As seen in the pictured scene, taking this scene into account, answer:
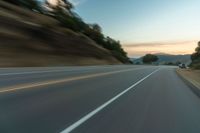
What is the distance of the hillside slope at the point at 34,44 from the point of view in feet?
200

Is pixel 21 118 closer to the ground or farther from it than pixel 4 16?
closer to the ground

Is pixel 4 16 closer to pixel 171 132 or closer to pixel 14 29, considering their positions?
pixel 14 29

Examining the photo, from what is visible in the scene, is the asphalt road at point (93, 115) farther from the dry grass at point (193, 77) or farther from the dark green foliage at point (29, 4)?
the dark green foliage at point (29, 4)

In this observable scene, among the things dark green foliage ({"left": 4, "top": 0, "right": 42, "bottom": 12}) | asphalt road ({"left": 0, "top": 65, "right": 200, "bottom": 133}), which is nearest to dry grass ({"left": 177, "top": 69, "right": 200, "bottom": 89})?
asphalt road ({"left": 0, "top": 65, "right": 200, "bottom": 133})

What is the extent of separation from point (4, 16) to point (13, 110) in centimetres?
6541

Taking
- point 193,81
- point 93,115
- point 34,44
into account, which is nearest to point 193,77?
point 193,81

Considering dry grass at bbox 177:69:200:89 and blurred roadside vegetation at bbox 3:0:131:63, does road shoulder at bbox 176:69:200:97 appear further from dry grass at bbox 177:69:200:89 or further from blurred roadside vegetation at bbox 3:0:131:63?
blurred roadside vegetation at bbox 3:0:131:63

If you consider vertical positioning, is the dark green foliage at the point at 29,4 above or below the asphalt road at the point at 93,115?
above

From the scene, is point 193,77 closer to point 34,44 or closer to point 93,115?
point 93,115

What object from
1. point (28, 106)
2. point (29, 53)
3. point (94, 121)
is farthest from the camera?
point (29, 53)

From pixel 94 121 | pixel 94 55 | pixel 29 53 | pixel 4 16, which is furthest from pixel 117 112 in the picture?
pixel 94 55

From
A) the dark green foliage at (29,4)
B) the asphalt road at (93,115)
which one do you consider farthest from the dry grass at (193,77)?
the dark green foliage at (29,4)

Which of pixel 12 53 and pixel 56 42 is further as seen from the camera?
pixel 56 42

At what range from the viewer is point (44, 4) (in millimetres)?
130000
